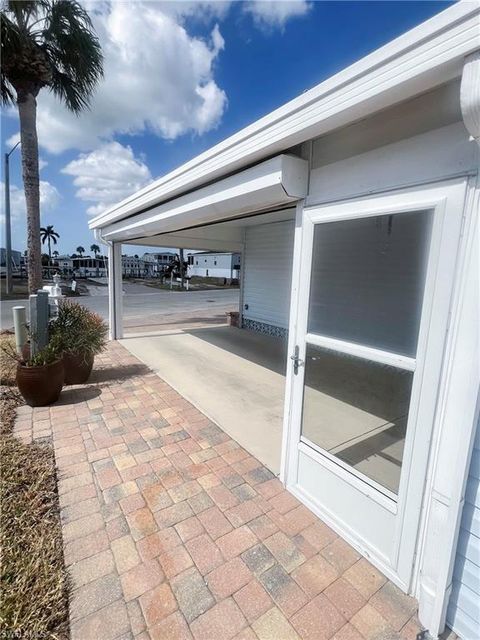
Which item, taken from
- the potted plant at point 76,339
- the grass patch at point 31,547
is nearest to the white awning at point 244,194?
the potted plant at point 76,339

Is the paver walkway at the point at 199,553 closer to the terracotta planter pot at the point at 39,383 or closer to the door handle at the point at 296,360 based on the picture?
the terracotta planter pot at the point at 39,383

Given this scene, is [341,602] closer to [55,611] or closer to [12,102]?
[55,611]

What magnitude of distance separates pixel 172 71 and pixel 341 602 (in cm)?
563

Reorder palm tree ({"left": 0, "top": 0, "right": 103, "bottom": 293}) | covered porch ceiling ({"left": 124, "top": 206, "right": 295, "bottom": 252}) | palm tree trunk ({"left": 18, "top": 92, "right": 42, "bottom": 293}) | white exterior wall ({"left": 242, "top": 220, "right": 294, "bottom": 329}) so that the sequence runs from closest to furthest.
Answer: palm tree ({"left": 0, "top": 0, "right": 103, "bottom": 293}) → palm tree trunk ({"left": 18, "top": 92, "right": 42, "bottom": 293}) → covered porch ceiling ({"left": 124, "top": 206, "right": 295, "bottom": 252}) → white exterior wall ({"left": 242, "top": 220, "right": 294, "bottom": 329})

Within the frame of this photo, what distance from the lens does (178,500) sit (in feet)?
7.30

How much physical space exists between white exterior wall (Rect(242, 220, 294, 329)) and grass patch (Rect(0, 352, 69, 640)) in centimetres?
552

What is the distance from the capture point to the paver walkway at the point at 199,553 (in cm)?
146

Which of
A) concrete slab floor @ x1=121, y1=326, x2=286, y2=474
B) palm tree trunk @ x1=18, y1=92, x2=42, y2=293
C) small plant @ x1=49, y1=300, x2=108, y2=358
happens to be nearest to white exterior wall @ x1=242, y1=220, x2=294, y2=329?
concrete slab floor @ x1=121, y1=326, x2=286, y2=474

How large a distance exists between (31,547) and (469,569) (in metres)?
2.37

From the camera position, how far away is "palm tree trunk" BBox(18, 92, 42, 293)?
577 centimetres

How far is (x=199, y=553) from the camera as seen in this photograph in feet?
5.97

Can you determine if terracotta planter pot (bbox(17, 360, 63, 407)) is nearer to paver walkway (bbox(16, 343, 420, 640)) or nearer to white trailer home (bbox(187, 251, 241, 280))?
paver walkway (bbox(16, 343, 420, 640))

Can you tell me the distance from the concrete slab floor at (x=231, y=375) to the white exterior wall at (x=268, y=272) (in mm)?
638

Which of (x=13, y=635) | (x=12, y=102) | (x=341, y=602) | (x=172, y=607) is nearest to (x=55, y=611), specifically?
(x=13, y=635)
